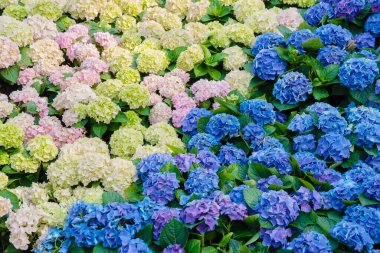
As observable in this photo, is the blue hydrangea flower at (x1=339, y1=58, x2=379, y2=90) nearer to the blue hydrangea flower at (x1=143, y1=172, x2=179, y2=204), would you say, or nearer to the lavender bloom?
the lavender bloom

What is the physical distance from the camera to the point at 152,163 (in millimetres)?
3713

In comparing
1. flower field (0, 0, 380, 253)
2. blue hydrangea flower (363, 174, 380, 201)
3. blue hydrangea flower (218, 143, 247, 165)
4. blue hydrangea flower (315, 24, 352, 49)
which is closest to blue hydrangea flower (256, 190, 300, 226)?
flower field (0, 0, 380, 253)

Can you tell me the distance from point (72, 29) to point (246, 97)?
180cm

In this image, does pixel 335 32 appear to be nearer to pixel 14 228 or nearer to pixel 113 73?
pixel 113 73

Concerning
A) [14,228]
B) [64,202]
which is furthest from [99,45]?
[14,228]

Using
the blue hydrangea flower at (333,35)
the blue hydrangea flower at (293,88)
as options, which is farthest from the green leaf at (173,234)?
the blue hydrangea flower at (333,35)

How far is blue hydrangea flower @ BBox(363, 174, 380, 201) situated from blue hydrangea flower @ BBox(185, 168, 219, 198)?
89 cm

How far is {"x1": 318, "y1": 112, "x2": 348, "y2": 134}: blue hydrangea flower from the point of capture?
3.89 m

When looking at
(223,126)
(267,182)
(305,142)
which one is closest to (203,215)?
(267,182)

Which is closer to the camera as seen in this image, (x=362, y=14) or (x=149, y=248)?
(x=149, y=248)

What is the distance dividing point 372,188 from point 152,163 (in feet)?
4.57

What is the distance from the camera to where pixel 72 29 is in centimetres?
529

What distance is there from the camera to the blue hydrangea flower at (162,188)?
347 cm

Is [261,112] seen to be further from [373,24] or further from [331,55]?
[373,24]
